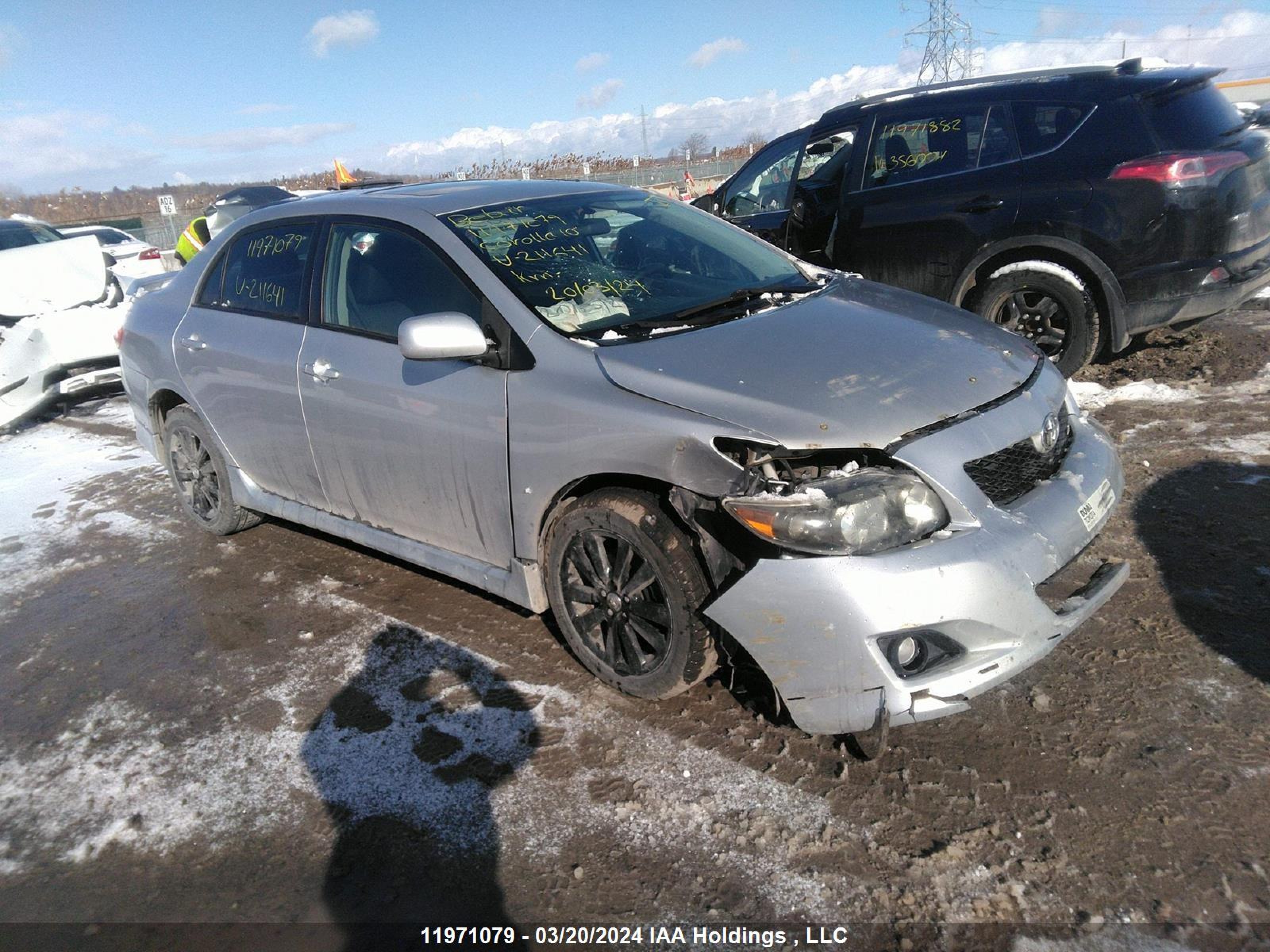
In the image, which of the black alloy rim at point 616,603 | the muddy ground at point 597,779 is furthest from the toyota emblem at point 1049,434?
the black alloy rim at point 616,603

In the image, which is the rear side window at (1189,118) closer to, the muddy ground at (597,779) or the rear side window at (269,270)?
the muddy ground at (597,779)

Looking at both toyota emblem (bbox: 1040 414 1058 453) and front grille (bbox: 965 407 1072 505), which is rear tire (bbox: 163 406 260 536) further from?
toyota emblem (bbox: 1040 414 1058 453)

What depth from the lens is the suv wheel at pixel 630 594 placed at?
8.98 ft

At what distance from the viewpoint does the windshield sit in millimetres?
3217

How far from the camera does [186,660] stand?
3.76m

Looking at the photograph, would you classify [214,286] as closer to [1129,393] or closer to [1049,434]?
[1049,434]

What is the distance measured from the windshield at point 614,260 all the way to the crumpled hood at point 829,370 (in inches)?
10.6

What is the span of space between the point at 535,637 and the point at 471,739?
26.5 inches

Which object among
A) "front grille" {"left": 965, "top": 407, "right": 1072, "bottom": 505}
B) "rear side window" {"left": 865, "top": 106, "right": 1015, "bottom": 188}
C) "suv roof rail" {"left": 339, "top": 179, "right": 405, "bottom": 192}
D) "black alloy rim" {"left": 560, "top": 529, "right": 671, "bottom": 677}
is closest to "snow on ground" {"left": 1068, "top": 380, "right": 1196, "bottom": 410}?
"rear side window" {"left": 865, "top": 106, "right": 1015, "bottom": 188}

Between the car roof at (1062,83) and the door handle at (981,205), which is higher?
the car roof at (1062,83)

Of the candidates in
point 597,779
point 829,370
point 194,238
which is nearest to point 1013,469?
point 829,370

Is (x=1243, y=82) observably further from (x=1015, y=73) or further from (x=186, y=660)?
(x=186, y=660)

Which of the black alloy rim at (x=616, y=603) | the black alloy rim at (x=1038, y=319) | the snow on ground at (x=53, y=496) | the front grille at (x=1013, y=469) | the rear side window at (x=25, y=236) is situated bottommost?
the snow on ground at (x=53, y=496)

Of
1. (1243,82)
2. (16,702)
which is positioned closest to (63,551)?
(16,702)
